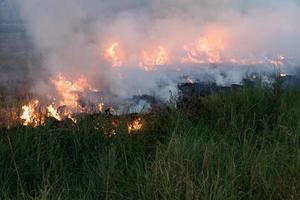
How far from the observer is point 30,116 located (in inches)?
226

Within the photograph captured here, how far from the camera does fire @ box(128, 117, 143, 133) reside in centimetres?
549

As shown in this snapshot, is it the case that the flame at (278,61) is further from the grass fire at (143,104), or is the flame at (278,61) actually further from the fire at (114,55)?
the fire at (114,55)

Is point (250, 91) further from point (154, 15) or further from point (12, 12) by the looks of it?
point (12, 12)

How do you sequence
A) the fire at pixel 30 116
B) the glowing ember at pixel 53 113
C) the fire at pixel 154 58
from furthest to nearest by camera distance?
the fire at pixel 154 58 → the glowing ember at pixel 53 113 → the fire at pixel 30 116

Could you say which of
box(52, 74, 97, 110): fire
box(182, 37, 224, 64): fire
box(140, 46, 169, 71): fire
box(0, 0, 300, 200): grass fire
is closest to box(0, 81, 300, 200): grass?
box(0, 0, 300, 200): grass fire

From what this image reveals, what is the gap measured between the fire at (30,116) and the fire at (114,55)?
10.7 ft

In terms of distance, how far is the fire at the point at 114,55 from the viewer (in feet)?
31.2

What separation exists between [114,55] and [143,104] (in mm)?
2639

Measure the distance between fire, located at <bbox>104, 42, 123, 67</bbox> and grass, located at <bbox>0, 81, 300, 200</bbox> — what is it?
3503mm

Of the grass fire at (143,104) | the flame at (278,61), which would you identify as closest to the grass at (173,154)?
the grass fire at (143,104)

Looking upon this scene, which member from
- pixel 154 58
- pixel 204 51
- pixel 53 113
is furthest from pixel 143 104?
pixel 204 51

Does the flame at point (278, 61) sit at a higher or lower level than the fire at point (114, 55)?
lower

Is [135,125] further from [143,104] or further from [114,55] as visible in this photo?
[114,55]

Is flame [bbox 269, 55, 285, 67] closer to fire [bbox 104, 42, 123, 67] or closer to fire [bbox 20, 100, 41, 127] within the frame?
fire [bbox 104, 42, 123, 67]
